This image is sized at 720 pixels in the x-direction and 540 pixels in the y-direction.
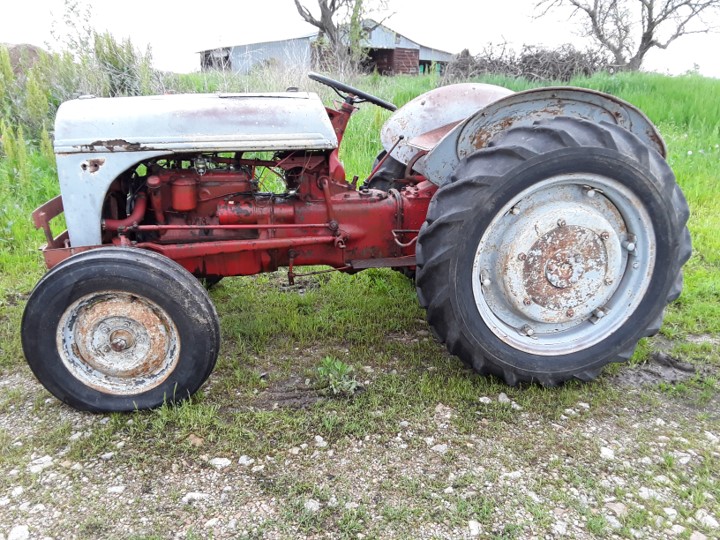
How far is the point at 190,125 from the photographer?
249cm

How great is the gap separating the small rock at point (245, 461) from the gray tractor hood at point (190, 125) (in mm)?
1339

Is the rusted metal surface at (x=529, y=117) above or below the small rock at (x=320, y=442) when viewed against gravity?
above

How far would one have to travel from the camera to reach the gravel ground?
1905 mm

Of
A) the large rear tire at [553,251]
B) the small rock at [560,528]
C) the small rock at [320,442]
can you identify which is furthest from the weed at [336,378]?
the small rock at [560,528]

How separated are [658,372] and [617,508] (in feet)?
3.70

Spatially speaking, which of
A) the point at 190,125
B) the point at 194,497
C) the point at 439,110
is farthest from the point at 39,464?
the point at 439,110

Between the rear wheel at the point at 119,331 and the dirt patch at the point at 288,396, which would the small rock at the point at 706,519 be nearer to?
the dirt patch at the point at 288,396

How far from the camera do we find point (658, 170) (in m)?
2.50

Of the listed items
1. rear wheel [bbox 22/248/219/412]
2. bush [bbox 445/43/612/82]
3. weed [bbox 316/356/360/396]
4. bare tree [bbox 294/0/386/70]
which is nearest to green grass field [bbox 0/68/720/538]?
weed [bbox 316/356/360/396]

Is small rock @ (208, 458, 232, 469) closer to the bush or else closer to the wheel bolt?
the wheel bolt

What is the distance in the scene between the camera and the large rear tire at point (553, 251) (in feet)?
7.86

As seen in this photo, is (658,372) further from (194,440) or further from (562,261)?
(194,440)

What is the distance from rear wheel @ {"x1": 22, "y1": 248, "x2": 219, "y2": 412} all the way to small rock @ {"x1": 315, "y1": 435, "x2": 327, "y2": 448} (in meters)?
0.57

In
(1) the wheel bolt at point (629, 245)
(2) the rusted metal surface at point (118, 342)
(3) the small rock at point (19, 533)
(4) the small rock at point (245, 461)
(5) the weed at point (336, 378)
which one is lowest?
(3) the small rock at point (19, 533)
